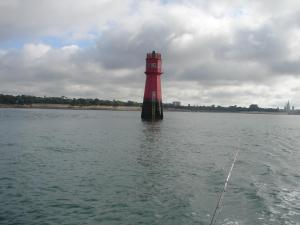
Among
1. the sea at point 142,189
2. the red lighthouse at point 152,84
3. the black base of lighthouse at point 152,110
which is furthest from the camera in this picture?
the black base of lighthouse at point 152,110

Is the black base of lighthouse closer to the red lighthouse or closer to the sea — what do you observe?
the red lighthouse

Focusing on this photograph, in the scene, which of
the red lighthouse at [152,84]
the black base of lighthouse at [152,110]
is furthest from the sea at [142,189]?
the black base of lighthouse at [152,110]

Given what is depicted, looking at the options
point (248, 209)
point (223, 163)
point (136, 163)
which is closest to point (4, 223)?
point (248, 209)

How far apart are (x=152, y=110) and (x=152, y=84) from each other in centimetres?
481

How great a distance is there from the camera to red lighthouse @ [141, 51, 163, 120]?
209 ft

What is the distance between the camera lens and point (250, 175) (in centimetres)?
1762

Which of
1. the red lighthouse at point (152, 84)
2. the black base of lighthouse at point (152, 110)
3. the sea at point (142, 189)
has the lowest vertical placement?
the sea at point (142, 189)

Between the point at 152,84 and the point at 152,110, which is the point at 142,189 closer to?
the point at 152,84

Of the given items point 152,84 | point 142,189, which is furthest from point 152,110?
point 142,189

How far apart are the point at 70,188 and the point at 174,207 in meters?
4.26

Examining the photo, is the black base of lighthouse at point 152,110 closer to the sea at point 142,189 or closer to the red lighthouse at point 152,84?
the red lighthouse at point 152,84

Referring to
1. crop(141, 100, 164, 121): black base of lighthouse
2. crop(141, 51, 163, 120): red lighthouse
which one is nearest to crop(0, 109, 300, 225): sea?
crop(141, 51, 163, 120): red lighthouse

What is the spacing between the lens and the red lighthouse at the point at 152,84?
Answer: 2509 inches

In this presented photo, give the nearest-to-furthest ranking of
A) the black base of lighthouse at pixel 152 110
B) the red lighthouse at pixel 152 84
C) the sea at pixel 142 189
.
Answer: the sea at pixel 142 189, the red lighthouse at pixel 152 84, the black base of lighthouse at pixel 152 110
